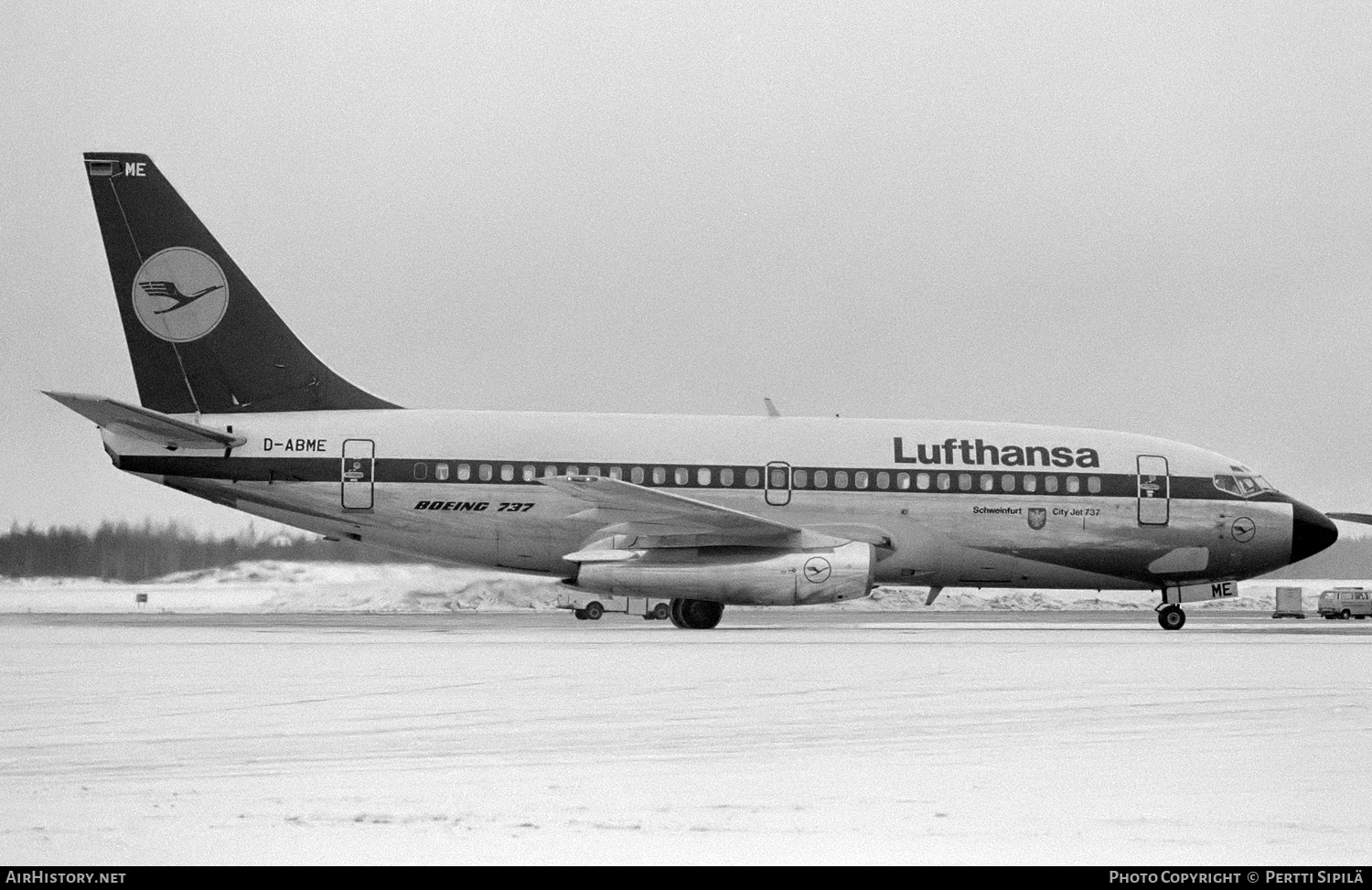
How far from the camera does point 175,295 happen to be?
2341 cm

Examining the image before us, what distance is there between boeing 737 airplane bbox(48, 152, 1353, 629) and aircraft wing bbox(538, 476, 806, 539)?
37mm

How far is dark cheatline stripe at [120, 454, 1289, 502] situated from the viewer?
2284cm

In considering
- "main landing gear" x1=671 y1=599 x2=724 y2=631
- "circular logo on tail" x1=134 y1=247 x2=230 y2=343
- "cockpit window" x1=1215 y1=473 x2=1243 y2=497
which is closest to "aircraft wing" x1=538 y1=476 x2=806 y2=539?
"main landing gear" x1=671 y1=599 x2=724 y2=631

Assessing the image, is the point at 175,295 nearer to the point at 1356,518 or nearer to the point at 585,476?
the point at 585,476

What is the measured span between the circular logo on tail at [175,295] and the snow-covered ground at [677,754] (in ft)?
24.2

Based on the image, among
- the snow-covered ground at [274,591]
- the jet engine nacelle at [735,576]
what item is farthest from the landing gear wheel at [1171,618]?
the snow-covered ground at [274,591]

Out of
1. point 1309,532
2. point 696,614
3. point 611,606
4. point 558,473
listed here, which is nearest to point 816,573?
point 696,614

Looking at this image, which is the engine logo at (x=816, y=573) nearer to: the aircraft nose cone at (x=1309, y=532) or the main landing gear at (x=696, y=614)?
the main landing gear at (x=696, y=614)

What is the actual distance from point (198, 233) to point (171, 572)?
879cm

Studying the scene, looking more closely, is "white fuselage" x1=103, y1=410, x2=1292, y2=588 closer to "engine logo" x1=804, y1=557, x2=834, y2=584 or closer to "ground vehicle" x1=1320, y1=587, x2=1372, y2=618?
"engine logo" x1=804, y1=557, x2=834, y2=584

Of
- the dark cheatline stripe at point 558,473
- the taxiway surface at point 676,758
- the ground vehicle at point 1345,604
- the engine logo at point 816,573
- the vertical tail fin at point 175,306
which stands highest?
the vertical tail fin at point 175,306

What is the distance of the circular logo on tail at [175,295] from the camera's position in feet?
76.6

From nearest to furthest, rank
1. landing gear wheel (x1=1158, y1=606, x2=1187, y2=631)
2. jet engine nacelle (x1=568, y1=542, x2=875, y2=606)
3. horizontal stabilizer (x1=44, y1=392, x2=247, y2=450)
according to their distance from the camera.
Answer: horizontal stabilizer (x1=44, y1=392, x2=247, y2=450)
jet engine nacelle (x1=568, y1=542, x2=875, y2=606)
landing gear wheel (x1=1158, y1=606, x2=1187, y2=631)

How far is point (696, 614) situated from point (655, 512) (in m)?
1.99
